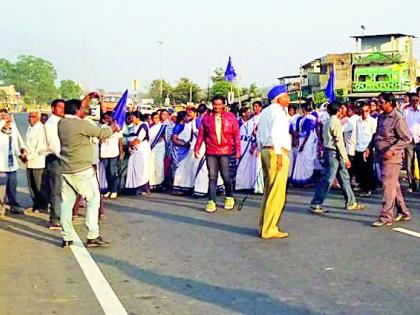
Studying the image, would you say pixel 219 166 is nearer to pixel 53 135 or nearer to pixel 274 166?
pixel 274 166

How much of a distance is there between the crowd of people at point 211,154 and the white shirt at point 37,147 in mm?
16

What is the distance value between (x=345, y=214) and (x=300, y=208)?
0.92 metres

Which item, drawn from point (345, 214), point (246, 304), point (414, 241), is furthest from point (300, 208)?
point (246, 304)

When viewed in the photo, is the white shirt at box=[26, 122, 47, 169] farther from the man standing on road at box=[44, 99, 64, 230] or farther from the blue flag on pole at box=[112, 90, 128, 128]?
the blue flag on pole at box=[112, 90, 128, 128]

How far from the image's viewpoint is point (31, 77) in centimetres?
18575

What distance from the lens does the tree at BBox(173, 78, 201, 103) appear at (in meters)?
67.2

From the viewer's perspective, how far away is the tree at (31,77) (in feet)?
589

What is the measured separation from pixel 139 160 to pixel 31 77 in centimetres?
18128

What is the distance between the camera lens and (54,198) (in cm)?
909

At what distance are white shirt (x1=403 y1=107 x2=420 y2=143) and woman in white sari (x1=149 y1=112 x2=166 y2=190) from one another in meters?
4.81

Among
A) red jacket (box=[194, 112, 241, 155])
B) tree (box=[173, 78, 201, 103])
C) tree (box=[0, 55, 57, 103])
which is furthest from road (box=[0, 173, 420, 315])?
tree (box=[0, 55, 57, 103])

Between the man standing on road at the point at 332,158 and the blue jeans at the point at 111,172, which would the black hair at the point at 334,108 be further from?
the blue jeans at the point at 111,172

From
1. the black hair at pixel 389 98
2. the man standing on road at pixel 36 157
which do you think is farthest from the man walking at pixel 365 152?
the man standing on road at pixel 36 157

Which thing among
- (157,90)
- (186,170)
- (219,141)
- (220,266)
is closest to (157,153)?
(186,170)
